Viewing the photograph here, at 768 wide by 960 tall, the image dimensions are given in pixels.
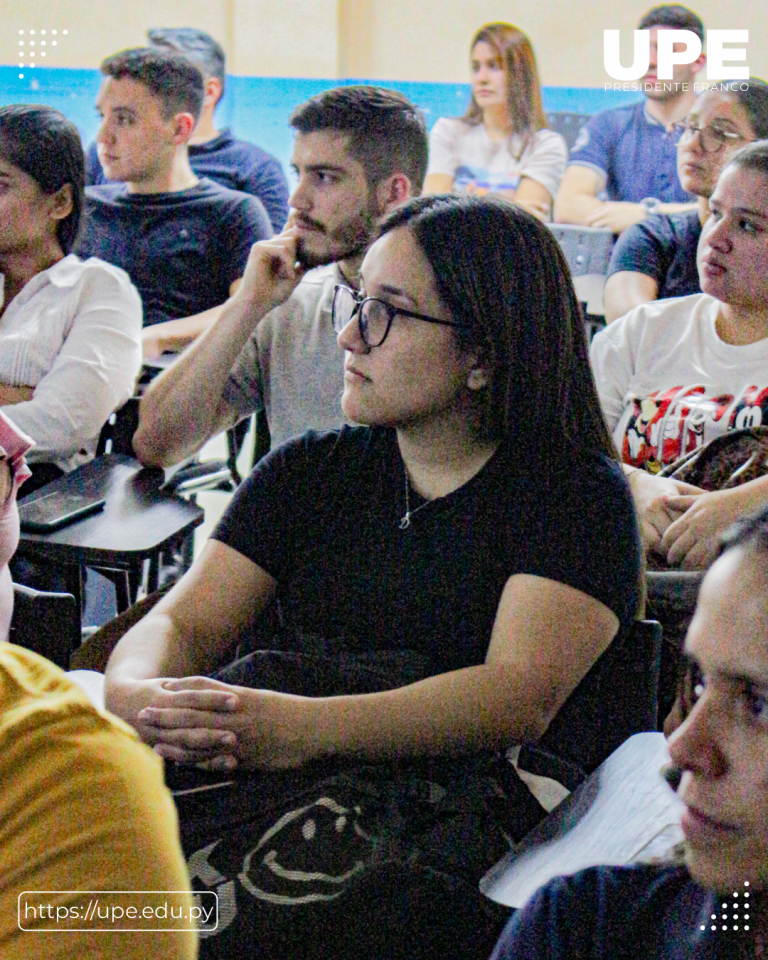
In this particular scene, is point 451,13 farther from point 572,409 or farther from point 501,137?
point 572,409

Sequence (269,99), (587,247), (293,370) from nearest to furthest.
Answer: (293,370), (587,247), (269,99)

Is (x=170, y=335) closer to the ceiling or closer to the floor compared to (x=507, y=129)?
closer to the floor

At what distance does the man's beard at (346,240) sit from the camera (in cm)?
203

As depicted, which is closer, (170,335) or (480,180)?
(170,335)

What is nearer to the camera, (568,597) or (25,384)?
(568,597)

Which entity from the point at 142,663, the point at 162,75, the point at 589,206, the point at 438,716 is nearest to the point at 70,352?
the point at 142,663

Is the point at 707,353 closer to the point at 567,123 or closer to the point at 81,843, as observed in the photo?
the point at 81,843

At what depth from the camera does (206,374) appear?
1.89m

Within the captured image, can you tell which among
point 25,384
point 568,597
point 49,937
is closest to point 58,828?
point 49,937

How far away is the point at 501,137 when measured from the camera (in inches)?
183

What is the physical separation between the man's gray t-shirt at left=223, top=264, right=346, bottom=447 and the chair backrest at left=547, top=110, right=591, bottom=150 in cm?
285

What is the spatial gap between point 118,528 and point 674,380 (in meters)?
1.06

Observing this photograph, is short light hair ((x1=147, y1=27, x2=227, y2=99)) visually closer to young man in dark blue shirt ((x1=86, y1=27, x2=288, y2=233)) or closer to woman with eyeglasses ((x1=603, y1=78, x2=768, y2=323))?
young man in dark blue shirt ((x1=86, y1=27, x2=288, y2=233))

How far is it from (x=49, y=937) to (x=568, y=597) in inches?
29.6
